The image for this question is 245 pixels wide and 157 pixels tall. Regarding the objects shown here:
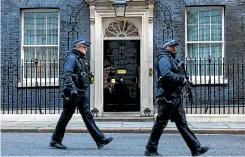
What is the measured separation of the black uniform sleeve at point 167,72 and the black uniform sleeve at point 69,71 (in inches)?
69.6

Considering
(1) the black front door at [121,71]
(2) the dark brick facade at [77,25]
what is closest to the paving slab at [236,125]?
(2) the dark brick facade at [77,25]

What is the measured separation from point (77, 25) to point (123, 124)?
14.0 ft

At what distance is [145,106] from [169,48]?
8.09m

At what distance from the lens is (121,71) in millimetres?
16672

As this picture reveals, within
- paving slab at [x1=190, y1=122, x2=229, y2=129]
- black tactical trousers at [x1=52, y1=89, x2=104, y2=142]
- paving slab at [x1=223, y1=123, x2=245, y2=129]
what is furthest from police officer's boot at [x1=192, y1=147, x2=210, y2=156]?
paving slab at [x1=223, y1=123, x2=245, y2=129]

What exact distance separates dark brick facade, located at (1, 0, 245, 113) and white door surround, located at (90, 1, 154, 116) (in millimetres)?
286

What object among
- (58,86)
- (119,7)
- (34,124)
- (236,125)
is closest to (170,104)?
(236,125)

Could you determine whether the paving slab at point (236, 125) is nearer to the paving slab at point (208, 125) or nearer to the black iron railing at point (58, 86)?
the paving slab at point (208, 125)

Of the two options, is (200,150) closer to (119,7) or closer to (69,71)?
(69,71)

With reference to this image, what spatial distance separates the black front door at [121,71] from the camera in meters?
16.6

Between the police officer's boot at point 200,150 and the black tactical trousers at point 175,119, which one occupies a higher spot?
the black tactical trousers at point 175,119

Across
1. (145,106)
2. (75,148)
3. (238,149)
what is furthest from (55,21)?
(238,149)

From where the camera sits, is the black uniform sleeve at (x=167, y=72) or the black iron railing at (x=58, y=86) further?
the black iron railing at (x=58, y=86)

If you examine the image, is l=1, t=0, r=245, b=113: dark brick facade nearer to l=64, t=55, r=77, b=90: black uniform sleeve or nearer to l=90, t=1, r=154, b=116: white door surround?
l=90, t=1, r=154, b=116: white door surround
